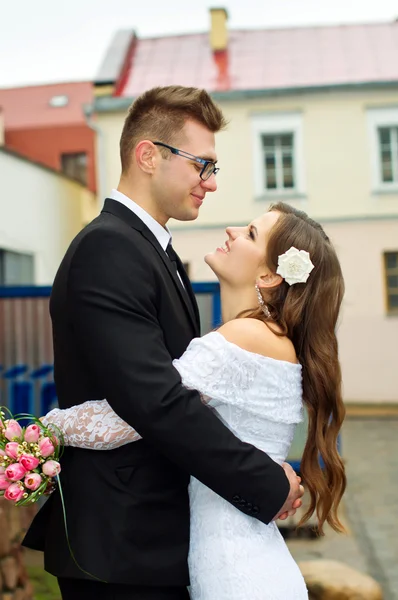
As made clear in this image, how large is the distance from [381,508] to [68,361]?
252 inches

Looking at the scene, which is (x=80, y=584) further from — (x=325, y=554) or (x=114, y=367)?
(x=325, y=554)

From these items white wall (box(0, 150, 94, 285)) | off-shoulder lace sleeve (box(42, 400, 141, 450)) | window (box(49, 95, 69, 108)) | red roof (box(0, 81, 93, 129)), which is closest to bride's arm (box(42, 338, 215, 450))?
off-shoulder lace sleeve (box(42, 400, 141, 450))

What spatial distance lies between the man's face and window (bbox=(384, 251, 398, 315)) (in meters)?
15.3

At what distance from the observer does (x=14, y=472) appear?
221cm

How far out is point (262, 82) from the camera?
58.0 feet

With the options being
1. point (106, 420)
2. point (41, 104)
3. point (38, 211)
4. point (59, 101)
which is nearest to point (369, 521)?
point (106, 420)

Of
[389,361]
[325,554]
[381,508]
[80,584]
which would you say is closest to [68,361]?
[80,584]

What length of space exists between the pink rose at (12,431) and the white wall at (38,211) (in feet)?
47.7

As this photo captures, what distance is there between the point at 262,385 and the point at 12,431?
68 cm

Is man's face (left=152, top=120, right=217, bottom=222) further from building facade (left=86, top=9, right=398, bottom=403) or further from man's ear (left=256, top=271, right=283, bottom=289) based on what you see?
building facade (left=86, top=9, right=398, bottom=403)

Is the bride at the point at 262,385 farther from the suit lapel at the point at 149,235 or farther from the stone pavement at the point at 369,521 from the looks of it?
the stone pavement at the point at 369,521

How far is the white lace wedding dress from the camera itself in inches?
86.8

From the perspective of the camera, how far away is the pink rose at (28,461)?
7.26 feet

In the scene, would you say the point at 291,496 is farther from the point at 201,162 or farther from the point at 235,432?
the point at 201,162
